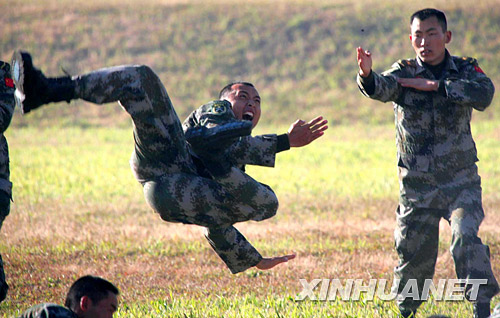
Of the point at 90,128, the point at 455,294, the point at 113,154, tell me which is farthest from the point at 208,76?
the point at 455,294

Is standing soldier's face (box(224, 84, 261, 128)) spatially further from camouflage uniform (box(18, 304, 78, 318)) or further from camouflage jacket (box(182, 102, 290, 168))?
camouflage uniform (box(18, 304, 78, 318))

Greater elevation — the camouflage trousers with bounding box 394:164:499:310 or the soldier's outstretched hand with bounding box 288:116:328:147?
the soldier's outstretched hand with bounding box 288:116:328:147

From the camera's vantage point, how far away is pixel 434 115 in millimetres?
5996

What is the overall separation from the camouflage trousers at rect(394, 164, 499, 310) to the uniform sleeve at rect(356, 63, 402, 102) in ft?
2.29

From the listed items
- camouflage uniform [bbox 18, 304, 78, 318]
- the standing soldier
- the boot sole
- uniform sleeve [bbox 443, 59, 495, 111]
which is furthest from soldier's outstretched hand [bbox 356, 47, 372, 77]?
camouflage uniform [bbox 18, 304, 78, 318]

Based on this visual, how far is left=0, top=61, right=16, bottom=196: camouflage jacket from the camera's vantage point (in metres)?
5.68

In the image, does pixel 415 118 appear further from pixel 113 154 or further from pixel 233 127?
pixel 113 154

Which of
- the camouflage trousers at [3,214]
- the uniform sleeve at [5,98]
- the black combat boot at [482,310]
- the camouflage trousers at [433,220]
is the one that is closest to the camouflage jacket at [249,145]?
the camouflage trousers at [433,220]

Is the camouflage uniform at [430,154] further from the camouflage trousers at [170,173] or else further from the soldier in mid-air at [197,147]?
the camouflage trousers at [170,173]

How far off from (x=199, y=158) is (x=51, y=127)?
75.0ft

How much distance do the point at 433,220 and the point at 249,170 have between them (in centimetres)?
1187

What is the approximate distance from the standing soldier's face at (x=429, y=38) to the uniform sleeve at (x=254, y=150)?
1.61 metres

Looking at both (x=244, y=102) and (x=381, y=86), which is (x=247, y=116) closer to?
→ (x=244, y=102)

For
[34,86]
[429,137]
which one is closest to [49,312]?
[34,86]
